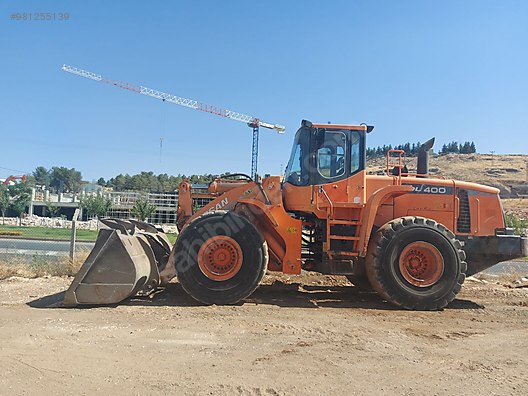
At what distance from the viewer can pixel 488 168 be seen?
330ft

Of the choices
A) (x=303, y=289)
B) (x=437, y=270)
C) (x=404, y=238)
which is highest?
(x=404, y=238)

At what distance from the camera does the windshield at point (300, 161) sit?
27.9 ft

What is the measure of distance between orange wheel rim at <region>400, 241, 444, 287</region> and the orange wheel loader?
0.7 inches

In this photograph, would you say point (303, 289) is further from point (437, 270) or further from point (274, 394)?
point (274, 394)

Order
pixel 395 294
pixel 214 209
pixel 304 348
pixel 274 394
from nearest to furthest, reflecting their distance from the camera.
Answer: pixel 274 394, pixel 304 348, pixel 395 294, pixel 214 209

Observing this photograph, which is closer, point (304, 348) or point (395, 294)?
point (304, 348)

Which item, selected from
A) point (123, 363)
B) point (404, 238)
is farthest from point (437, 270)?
point (123, 363)

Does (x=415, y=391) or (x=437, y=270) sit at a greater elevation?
(x=437, y=270)

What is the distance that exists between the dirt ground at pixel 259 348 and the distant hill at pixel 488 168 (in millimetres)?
67778

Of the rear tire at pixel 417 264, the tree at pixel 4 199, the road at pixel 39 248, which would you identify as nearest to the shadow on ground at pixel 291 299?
the rear tire at pixel 417 264

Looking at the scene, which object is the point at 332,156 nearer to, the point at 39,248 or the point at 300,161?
the point at 300,161

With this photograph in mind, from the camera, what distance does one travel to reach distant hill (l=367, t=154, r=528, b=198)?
81.2 metres

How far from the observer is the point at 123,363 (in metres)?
4.71

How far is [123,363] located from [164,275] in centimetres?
357
